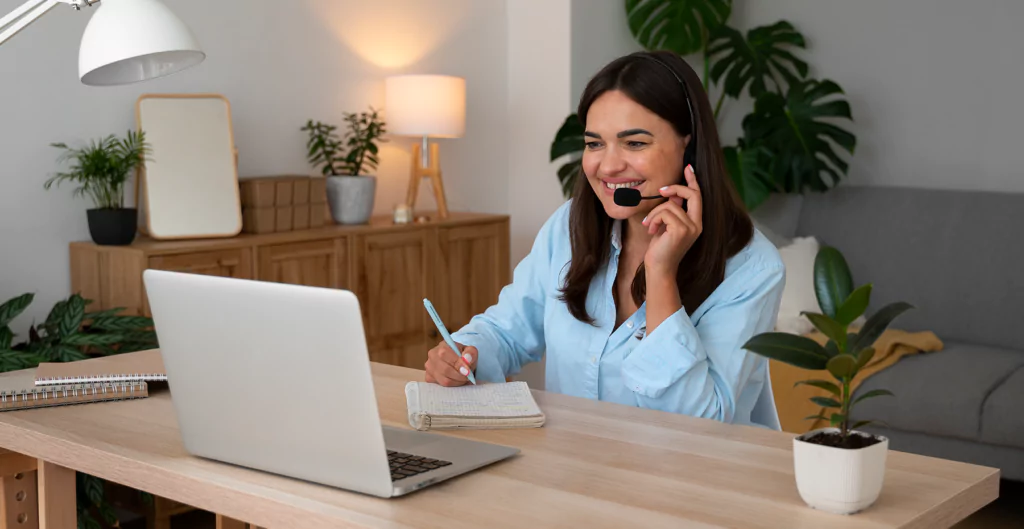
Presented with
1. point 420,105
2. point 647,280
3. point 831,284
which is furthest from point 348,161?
point 831,284

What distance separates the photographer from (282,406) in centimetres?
136

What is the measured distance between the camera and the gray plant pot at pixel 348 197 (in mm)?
4027

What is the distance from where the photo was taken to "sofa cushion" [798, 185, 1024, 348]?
4.05 meters

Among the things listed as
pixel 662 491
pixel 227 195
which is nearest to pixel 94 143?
pixel 227 195

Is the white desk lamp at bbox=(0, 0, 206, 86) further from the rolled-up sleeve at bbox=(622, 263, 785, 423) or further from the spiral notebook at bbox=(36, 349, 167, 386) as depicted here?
the rolled-up sleeve at bbox=(622, 263, 785, 423)

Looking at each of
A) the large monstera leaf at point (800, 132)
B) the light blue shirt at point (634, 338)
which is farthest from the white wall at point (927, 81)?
the light blue shirt at point (634, 338)

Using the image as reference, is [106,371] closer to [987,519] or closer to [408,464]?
[408,464]

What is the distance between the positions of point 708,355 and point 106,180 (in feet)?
7.05

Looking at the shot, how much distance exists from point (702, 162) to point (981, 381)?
1996 millimetres

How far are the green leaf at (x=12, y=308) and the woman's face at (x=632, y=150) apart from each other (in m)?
1.80

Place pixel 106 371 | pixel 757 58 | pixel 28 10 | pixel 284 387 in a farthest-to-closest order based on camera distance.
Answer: pixel 757 58, pixel 106 371, pixel 28 10, pixel 284 387

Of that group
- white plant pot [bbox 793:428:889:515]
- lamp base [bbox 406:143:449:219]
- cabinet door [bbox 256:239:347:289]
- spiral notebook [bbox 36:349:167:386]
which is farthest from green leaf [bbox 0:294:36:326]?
white plant pot [bbox 793:428:889:515]

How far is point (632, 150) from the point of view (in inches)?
78.2

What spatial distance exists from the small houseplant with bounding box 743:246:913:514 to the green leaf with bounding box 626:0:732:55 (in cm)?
363
